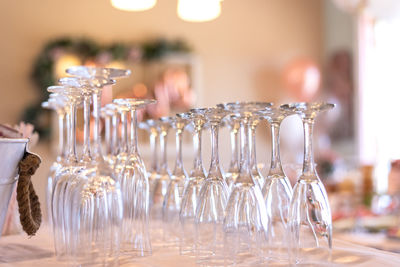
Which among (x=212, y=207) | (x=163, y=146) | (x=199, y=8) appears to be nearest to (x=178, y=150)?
(x=163, y=146)

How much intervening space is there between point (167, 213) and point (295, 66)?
3.86 meters

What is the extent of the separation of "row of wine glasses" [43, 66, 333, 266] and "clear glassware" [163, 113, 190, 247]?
0.17 ft

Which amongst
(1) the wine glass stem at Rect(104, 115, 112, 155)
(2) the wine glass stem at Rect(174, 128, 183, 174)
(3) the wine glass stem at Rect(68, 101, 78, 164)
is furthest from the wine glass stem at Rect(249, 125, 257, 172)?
(1) the wine glass stem at Rect(104, 115, 112, 155)

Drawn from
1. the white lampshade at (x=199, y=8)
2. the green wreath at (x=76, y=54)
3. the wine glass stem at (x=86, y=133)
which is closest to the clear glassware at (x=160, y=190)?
the wine glass stem at (x=86, y=133)

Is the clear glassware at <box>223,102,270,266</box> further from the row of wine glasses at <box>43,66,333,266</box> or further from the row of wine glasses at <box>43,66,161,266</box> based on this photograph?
the row of wine glasses at <box>43,66,161,266</box>

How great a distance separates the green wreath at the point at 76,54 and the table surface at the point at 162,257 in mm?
2706

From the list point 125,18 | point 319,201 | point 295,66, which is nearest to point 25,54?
point 125,18

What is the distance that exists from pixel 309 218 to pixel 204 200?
0.17 meters

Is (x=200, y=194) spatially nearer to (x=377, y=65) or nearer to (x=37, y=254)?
(x=37, y=254)

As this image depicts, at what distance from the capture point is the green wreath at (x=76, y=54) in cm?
359

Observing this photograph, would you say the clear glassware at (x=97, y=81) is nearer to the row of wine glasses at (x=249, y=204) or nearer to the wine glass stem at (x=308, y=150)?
the row of wine glasses at (x=249, y=204)

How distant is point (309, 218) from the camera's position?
2.57ft

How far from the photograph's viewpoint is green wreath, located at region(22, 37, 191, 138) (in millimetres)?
3588

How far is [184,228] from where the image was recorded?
0.89 m
